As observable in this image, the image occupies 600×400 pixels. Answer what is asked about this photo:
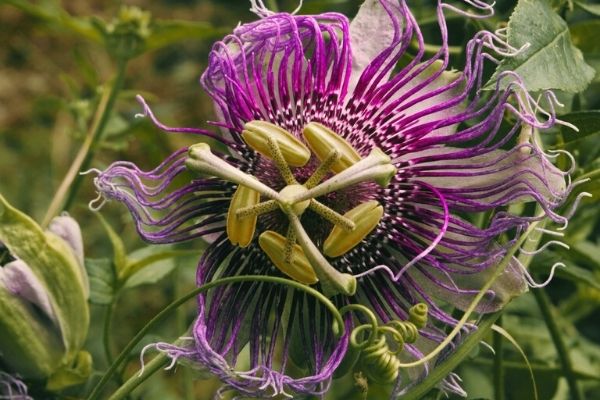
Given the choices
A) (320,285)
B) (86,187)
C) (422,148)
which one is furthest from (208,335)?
(86,187)

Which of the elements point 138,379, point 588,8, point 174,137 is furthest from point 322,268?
point 174,137

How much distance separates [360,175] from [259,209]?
0.27 ft

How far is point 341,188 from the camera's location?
90cm

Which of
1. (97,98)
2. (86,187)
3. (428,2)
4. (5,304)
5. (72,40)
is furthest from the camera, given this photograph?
(72,40)

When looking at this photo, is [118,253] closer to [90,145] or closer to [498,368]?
[90,145]

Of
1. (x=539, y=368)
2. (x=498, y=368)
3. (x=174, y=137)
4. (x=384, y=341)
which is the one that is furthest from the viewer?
(x=174, y=137)

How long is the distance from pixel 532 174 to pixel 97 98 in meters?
0.69

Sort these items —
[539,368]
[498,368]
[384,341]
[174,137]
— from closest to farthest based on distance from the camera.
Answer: [384,341] → [498,368] → [539,368] → [174,137]

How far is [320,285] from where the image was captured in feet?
3.13

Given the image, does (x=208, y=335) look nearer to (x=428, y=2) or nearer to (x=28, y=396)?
(x=28, y=396)

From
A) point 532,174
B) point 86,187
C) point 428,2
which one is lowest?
point 86,187

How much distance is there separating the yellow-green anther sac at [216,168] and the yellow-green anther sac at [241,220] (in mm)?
17

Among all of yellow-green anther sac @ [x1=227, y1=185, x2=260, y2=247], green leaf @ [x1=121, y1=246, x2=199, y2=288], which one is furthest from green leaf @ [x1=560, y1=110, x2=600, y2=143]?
green leaf @ [x1=121, y1=246, x2=199, y2=288]

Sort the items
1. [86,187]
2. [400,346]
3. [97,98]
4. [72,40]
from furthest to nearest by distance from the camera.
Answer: [72,40]
[86,187]
[97,98]
[400,346]
